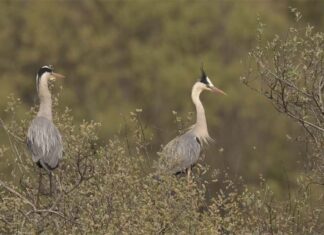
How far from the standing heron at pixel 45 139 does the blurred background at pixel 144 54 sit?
23.1 meters

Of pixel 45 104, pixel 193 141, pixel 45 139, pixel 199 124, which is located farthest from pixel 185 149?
pixel 45 139

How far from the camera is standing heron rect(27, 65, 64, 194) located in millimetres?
11852

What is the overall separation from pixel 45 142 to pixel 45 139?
0.19 ft

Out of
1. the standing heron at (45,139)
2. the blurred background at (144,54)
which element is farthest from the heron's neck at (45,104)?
the blurred background at (144,54)

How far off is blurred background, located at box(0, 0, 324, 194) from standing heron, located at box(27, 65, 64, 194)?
75.8ft

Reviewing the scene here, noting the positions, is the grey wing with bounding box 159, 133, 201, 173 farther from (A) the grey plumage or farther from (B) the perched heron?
(A) the grey plumage

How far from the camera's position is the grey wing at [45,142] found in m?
11.9

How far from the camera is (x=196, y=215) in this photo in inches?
395

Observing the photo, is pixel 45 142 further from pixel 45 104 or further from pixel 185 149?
pixel 185 149

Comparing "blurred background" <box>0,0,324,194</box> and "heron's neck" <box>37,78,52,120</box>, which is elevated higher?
"blurred background" <box>0,0,324,194</box>

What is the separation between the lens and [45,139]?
1216 cm

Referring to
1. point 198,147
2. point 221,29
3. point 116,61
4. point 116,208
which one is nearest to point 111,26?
point 116,61

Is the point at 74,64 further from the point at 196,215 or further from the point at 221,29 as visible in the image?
the point at 196,215

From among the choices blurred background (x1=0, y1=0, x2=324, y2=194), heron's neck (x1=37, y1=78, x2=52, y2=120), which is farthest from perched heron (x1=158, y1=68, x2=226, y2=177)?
blurred background (x1=0, y1=0, x2=324, y2=194)
